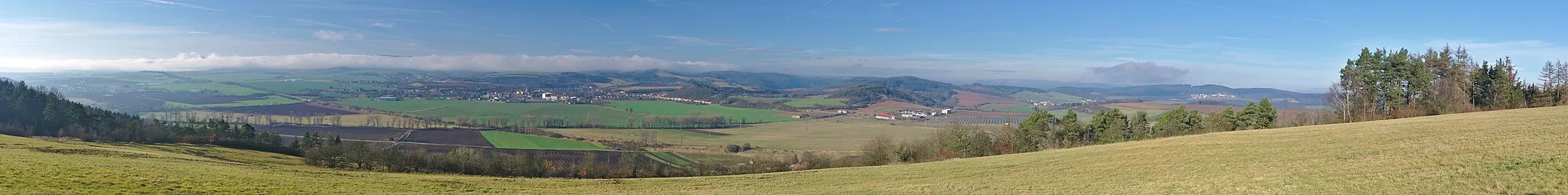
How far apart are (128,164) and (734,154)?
64.7 m

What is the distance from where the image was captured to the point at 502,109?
157 meters

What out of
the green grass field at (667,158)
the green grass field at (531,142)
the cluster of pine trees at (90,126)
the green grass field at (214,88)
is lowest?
the green grass field at (667,158)

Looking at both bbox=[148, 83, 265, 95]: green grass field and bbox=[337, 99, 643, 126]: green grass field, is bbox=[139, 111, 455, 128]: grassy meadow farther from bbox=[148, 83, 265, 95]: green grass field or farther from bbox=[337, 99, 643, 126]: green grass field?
bbox=[148, 83, 265, 95]: green grass field

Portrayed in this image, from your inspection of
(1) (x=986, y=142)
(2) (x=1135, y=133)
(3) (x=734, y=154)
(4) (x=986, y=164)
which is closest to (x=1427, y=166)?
(4) (x=986, y=164)

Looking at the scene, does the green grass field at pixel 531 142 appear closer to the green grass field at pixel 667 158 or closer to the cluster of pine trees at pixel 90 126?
the green grass field at pixel 667 158

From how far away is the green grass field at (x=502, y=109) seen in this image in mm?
142500

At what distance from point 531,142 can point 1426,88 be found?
101370mm

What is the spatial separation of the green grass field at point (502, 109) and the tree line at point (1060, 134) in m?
80.8

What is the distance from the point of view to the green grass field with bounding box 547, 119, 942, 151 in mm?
104219

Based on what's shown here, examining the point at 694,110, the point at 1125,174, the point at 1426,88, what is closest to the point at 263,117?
the point at 694,110

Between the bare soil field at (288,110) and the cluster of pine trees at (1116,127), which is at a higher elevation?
the cluster of pine trees at (1116,127)

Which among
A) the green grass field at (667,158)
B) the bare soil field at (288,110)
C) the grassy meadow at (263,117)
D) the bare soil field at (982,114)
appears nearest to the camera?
the green grass field at (667,158)

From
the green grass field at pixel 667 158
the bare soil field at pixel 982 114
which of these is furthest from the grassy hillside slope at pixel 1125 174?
the bare soil field at pixel 982 114

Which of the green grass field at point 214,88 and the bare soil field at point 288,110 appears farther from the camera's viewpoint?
the green grass field at point 214,88
